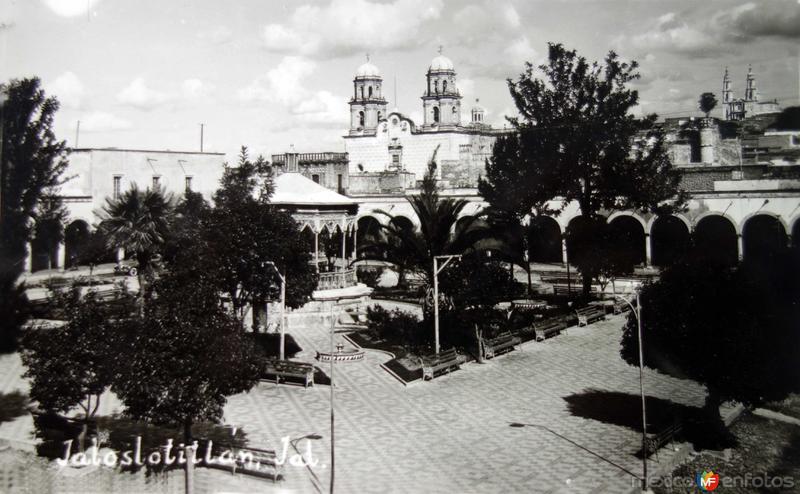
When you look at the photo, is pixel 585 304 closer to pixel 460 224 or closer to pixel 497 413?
pixel 460 224

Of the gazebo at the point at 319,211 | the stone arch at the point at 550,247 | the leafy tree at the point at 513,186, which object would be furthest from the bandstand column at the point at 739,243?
the gazebo at the point at 319,211

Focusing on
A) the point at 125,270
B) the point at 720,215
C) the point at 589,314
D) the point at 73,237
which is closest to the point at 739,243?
the point at 720,215

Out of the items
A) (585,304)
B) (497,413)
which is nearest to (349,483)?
(497,413)

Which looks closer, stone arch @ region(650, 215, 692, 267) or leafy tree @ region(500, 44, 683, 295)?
leafy tree @ region(500, 44, 683, 295)

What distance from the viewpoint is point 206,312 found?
39.2ft

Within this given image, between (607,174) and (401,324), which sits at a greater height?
(607,174)

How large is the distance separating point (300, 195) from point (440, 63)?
35689mm

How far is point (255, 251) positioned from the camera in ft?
60.1

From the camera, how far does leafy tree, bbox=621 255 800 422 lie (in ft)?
44.8

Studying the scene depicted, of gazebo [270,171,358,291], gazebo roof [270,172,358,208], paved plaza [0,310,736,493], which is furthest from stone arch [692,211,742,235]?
gazebo roof [270,172,358,208]

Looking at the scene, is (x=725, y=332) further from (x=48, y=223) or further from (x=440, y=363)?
(x=48, y=223)

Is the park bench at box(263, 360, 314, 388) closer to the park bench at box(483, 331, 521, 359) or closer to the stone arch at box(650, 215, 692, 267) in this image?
the park bench at box(483, 331, 521, 359)

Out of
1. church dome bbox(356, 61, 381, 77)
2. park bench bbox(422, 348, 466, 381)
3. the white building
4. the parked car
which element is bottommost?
park bench bbox(422, 348, 466, 381)

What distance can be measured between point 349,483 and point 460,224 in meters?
11.5
